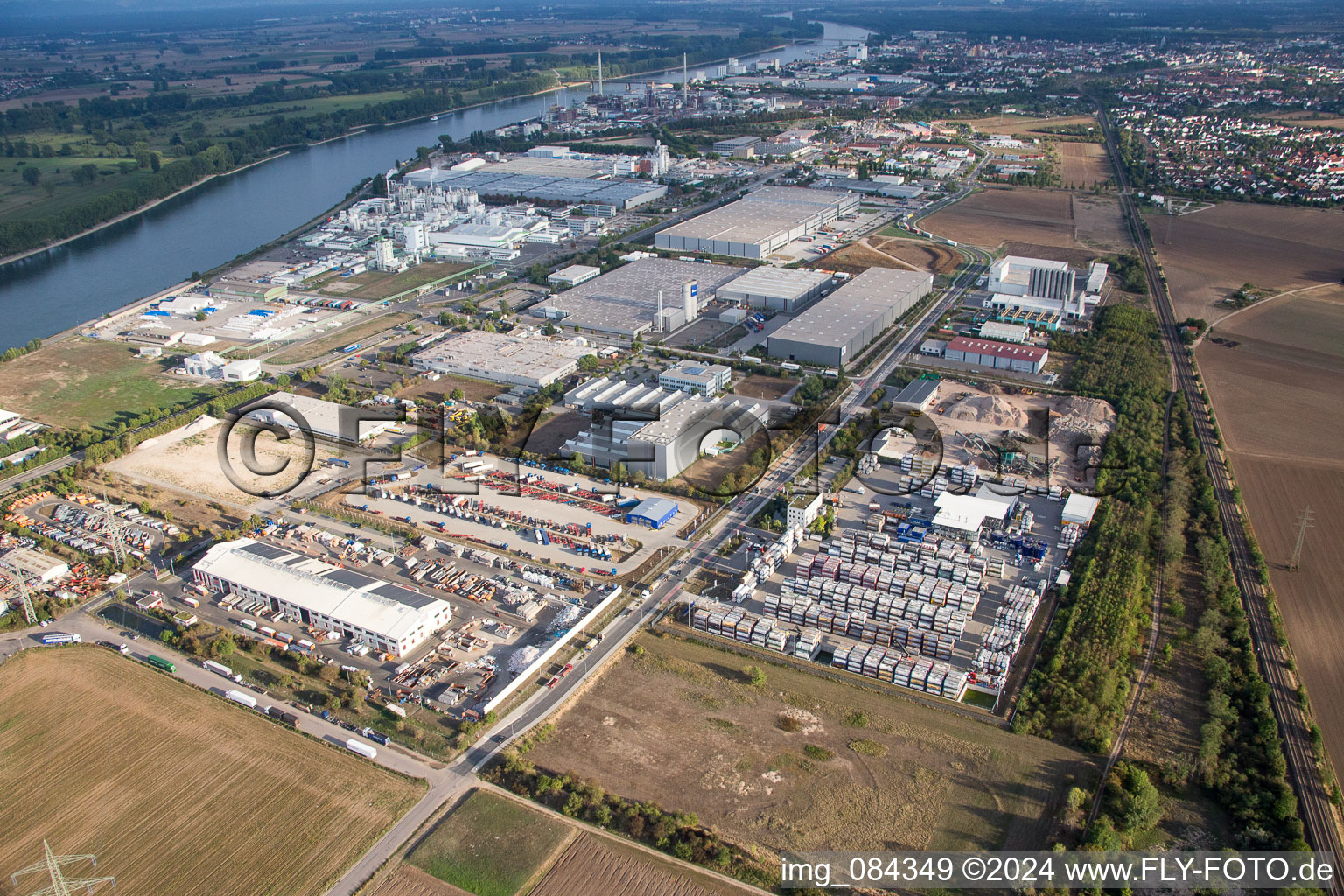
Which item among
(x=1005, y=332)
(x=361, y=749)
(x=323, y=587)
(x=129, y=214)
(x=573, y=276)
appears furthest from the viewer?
(x=129, y=214)

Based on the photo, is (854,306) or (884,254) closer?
(854,306)

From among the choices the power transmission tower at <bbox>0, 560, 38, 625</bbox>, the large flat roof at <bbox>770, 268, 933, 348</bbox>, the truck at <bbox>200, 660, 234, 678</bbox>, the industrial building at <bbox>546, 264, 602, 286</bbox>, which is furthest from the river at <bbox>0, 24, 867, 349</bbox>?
the large flat roof at <bbox>770, 268, 933, 348</bbox>

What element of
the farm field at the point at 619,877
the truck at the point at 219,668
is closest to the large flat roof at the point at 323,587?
the truck at the point at 219,668

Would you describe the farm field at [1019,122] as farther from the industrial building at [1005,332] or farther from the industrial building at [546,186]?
the industrial building at [1005,332]

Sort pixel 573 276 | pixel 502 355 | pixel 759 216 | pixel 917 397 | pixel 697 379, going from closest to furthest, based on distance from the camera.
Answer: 1. pixel 917 397
2. pixel 697 379
3. pixel 502 355
4. pixel 573 276
5. pixel 759 216

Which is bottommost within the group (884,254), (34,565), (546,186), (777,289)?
(34,565)

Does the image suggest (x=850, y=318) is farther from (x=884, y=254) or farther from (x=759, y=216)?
(x=759, y=216)

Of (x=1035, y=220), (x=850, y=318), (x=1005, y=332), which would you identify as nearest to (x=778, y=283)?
(x=850, y=318)
